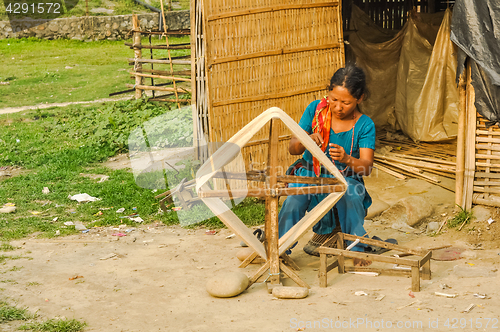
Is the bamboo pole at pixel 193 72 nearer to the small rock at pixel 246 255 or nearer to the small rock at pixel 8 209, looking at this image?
the small rock at pixel 8 209

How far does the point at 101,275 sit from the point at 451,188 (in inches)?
133

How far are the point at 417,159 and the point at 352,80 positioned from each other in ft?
8.82

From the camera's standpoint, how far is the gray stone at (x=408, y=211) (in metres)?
4.46

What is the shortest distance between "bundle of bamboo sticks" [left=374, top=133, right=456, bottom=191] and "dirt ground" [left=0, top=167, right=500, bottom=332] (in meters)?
1.26

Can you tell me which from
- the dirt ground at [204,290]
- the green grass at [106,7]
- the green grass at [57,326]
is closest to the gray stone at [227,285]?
the dirt ground at [204,290]

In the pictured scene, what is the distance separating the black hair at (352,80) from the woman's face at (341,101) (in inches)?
1.1

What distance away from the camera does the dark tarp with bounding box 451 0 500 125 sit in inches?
142

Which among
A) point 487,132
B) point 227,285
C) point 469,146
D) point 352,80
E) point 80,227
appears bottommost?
point 80,227

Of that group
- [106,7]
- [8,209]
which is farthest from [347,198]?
[106,7]

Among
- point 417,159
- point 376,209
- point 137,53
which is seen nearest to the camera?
point 376,209

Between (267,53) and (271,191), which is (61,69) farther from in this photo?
(271,191)

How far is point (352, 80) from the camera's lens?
3.27 m

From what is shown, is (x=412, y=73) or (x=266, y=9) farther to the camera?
(x=412, y=73)

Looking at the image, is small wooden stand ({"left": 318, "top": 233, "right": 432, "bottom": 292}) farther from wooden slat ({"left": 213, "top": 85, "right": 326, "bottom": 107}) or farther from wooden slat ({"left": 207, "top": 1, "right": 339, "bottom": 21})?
wooden slat ({"left": 207, "top": 1, "right": 339, "bottom": 21})
